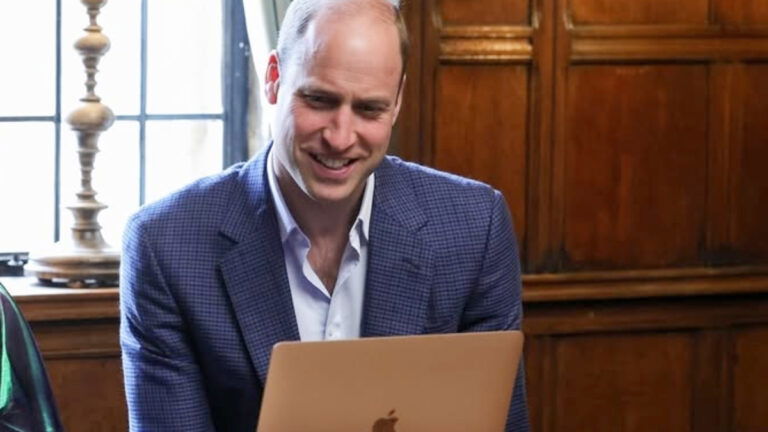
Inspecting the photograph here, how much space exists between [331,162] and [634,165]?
83.2 inches

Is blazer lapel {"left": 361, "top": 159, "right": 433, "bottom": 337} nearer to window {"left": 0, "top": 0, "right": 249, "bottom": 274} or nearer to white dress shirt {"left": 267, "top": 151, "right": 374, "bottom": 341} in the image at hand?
white dress shirt {"left": 267, "top": 151, "right": 374, "bottom": 341}

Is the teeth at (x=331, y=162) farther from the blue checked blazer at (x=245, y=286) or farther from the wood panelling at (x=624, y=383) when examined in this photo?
the wood panelling at (x=624, y=383)

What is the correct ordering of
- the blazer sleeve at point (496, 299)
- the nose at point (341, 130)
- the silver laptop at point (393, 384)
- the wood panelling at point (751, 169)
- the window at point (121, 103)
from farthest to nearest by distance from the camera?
the wood panelling at point (751, 169)
the window at point (121, 103)
the blazer sleeve at point (496, 299)
the nose at point (341, 130)
the silver laptop at point (393, 384)

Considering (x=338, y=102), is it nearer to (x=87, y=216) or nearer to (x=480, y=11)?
(x=87, y=216)

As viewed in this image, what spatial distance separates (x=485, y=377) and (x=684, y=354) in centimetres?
238

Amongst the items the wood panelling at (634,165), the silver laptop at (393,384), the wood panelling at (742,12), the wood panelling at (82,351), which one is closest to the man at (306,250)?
the silver laptop at (393,384)

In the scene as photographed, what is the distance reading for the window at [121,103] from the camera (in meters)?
3.82

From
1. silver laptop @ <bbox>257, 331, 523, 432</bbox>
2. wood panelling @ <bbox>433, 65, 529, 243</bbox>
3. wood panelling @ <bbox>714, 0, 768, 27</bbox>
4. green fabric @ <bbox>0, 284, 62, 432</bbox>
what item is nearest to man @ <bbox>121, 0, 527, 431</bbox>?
green fabric @ <bbox>0, 284, 62, 432</bbox>

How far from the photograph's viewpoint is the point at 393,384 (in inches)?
73.3

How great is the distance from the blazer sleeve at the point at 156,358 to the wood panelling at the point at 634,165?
1987 mm

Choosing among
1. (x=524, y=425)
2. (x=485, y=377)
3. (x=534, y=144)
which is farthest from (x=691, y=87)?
(x=485, y=377)

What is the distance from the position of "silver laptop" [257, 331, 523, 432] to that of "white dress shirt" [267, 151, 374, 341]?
0.39 metres

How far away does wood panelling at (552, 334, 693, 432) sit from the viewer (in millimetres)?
4078

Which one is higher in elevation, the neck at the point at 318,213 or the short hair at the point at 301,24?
the short hair at the point at 301,24
